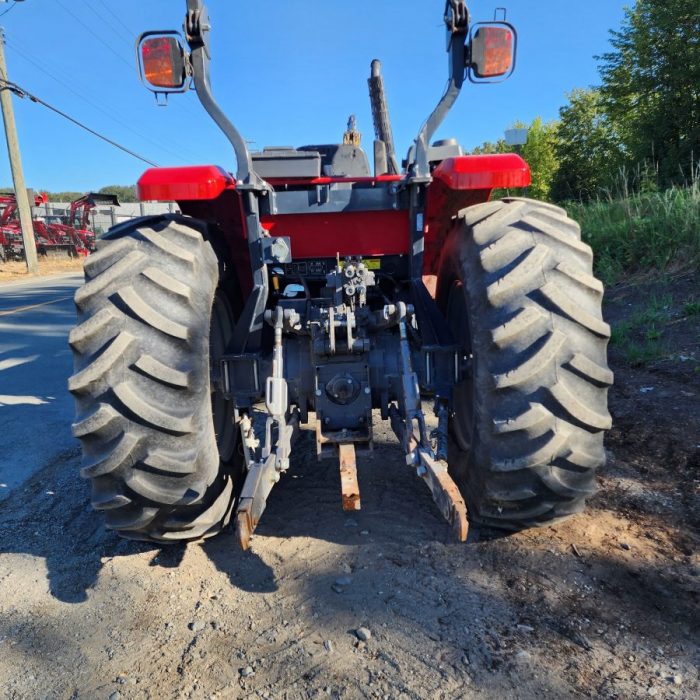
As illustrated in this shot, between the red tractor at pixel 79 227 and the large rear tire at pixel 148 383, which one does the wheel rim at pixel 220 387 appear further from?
the red tractor at pixel 79 227

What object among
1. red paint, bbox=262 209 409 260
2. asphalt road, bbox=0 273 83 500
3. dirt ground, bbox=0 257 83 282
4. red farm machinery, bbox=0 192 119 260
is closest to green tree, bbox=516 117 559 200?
red farm machinery, bbox=0 192 119 260

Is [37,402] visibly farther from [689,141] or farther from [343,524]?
[689,141]

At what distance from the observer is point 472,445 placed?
2.45 metres

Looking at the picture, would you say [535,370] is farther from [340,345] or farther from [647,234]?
[647,234]

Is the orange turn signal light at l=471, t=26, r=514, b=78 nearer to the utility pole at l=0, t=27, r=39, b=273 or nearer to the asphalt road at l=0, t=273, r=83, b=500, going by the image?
the asphalt road at l=0, t=273, r=83, b=500

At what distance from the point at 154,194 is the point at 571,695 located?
2573mm

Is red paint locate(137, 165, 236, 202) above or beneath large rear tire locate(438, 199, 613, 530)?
above

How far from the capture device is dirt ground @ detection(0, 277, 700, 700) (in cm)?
192

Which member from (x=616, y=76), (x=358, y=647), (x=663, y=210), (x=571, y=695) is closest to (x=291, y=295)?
(x=358, y=647)

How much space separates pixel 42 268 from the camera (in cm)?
2291

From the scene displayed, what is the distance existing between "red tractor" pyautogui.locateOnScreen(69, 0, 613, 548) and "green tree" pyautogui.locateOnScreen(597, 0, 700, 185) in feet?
34.8

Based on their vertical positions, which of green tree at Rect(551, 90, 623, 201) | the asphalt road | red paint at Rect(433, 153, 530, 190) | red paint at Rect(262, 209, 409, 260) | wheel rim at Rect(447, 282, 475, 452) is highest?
green tree at Rect(551, 90, 623, 201)

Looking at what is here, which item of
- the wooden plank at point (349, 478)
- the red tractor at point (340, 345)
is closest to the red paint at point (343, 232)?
the red tractor at point (340, 345)

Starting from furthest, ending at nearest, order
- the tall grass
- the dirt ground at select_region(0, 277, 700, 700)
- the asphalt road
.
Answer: the tall grass
the asphalt road
the dirt ground at select_region(0, 277, 700, 700)
